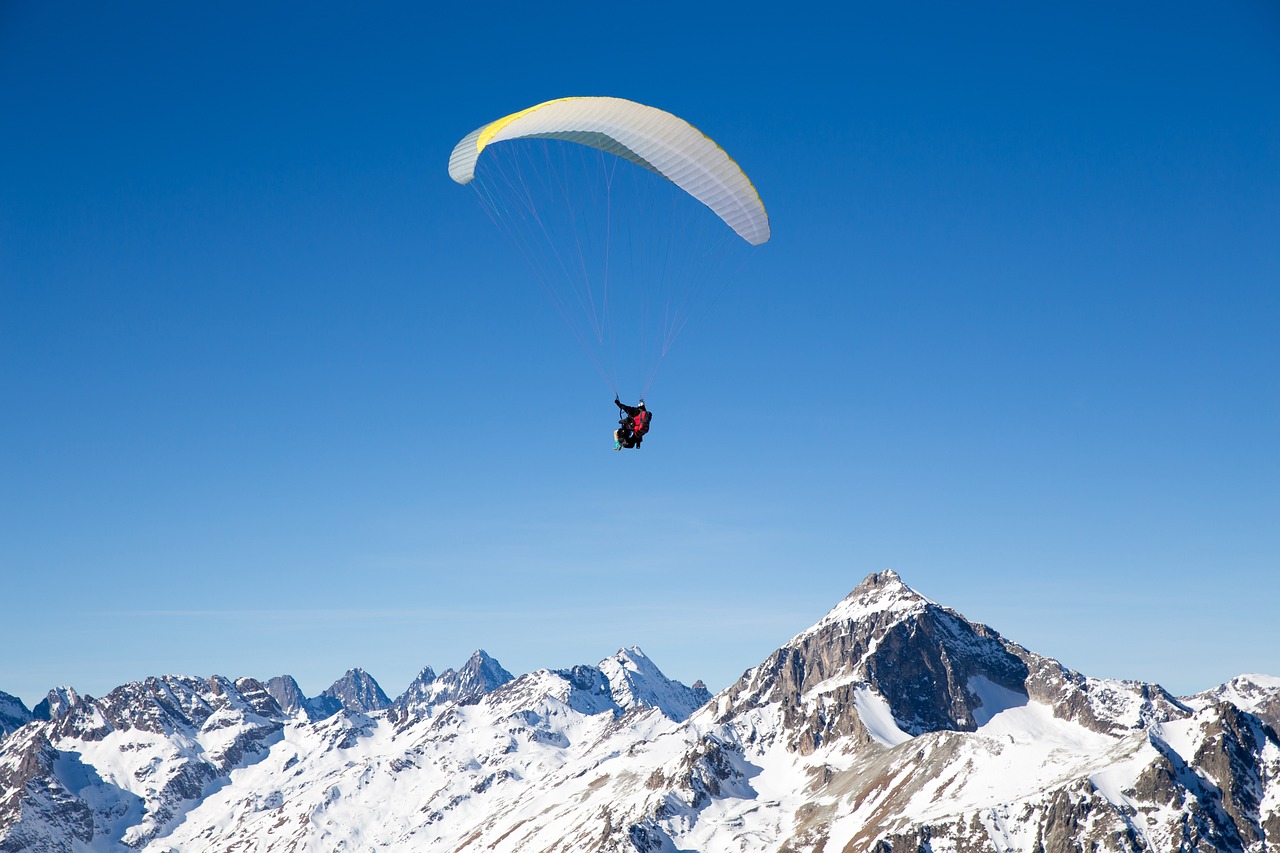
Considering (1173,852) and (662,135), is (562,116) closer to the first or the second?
(662,135)

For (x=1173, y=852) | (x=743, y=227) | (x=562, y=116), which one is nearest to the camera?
(x=562, y=116)

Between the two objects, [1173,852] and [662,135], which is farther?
[1173,852]

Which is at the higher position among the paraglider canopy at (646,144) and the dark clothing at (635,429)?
the paraglider canopy at (646,144)

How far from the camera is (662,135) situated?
60.4 meters

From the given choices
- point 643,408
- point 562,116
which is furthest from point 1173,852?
point 562,116

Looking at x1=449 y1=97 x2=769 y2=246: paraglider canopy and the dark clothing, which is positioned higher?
x1=449 y1=97 x2=769 y2=246: paraglider canopy

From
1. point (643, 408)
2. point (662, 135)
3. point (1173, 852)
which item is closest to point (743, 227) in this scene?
point (662, 135)

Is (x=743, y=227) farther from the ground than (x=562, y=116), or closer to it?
closer to it

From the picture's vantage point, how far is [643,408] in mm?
64000

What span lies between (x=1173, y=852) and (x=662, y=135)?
7292 inches

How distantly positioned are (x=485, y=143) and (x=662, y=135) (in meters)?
8.99

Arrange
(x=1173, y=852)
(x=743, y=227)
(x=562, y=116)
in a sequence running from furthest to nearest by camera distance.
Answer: (x=1173, y=852)
(x=743, y=227)
(x=562, y=116)

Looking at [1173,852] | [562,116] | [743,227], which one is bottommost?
[1173,852]

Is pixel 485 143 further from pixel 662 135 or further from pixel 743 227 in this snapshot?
pixel 743 227
